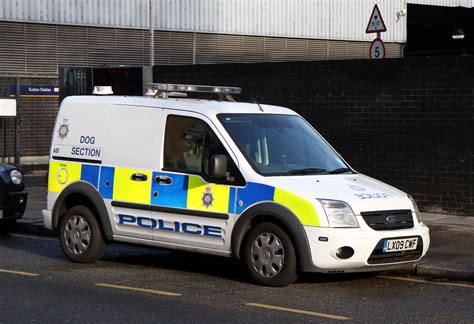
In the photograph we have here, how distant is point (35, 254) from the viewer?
12.0 m

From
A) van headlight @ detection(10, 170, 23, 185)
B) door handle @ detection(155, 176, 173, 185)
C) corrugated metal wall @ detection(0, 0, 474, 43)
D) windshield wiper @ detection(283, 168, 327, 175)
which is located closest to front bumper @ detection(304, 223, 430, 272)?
windshield wiper @ detection(283, 168, 327, 175)

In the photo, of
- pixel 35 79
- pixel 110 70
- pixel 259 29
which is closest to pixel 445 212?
pixel 110 70

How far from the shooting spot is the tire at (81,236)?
10898 millimetres

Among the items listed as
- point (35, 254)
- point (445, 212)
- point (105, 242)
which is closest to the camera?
point (105, 242)

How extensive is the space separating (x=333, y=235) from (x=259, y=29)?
23847 mm

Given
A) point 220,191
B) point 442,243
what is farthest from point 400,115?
point 220,191

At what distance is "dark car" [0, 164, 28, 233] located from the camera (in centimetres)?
1366

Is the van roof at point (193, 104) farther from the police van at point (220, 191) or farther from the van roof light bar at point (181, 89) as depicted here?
the van roof light bar at point (181, 89)

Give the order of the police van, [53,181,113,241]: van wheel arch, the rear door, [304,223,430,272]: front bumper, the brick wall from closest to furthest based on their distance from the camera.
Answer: [304,223,430,272]: front bumper → the police van → the rear door → [53,181,113,241]: van wheel arch → the brick wall

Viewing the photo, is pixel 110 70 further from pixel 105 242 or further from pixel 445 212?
pixel 105 242

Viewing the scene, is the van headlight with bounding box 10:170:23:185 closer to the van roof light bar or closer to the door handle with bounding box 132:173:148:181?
the van roof light bar

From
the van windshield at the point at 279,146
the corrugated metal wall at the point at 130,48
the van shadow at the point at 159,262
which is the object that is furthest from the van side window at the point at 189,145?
the corrugated metal wall at the point at 130,48

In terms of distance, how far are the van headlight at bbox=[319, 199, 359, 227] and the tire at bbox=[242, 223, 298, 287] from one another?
18.9 inches

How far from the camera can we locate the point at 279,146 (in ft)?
33.6
